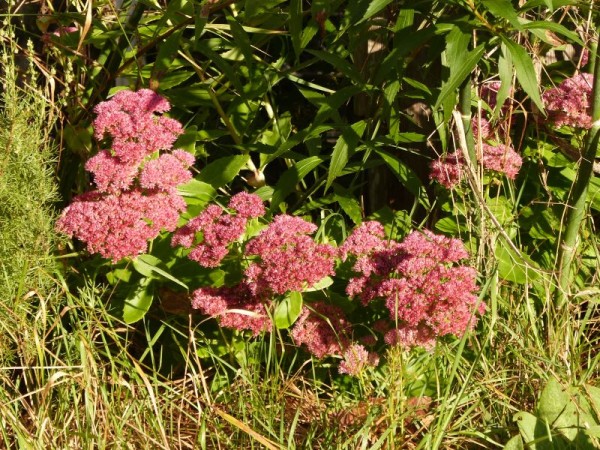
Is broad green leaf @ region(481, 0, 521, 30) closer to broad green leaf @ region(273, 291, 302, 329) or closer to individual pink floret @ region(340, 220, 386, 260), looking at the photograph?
individual pink floret @ region(340, 220, 386, 260)

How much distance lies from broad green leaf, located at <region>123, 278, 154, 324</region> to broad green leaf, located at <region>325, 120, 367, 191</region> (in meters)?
0.64

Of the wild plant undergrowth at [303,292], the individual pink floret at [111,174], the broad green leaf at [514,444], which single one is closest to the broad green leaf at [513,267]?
the wild plant undergrowth at [303,292]

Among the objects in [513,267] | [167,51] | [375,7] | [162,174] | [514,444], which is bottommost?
[514,444]

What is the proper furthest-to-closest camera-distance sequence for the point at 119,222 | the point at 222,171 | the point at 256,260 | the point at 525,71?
the point at 222,171 < the point at 256,260 < the point at 119,222 < the point at 525,71

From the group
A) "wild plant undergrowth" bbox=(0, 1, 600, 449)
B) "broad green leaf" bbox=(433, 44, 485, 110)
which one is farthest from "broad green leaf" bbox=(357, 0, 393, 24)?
"broad green leaf" bbox=(433, 44, 485, 110)

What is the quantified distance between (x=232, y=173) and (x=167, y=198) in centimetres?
42

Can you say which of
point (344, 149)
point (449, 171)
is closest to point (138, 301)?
point (344, 149)

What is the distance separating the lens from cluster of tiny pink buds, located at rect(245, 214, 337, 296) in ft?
8.54

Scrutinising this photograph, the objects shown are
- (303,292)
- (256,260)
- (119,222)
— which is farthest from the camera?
(303,292)

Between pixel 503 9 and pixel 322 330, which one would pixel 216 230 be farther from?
pixel 503 9

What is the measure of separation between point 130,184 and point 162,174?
116 mm

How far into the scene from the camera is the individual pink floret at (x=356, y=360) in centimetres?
269

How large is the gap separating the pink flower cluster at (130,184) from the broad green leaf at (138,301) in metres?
0.19

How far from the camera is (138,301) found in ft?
9.59
